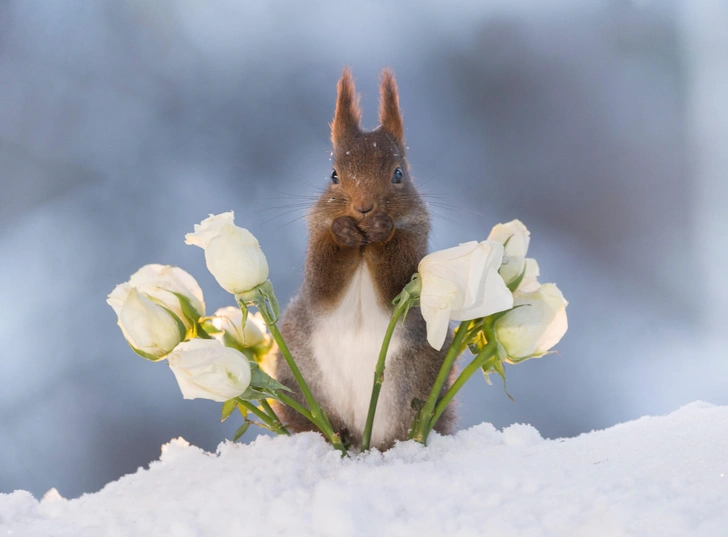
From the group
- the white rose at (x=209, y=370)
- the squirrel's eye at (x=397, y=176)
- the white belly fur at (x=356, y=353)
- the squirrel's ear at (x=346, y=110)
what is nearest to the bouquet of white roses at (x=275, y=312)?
the white rose at (x=209, y=370)

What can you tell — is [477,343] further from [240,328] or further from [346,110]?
[346,110]

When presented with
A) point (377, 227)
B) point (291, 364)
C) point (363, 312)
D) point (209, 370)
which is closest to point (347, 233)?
point (377, 227)

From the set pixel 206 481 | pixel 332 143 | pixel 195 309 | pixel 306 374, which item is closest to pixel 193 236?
pixel 195 309

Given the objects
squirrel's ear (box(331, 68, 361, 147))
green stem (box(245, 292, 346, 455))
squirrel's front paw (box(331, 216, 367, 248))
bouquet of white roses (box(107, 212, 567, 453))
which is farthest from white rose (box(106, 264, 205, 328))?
squirrel's ear (box(331, 68, 361, 147))

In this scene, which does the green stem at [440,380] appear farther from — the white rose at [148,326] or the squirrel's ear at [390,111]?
the squirrel's ear at [390,111]

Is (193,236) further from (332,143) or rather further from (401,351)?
(332,143)

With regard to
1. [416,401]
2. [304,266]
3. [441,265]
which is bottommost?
[416,401]
